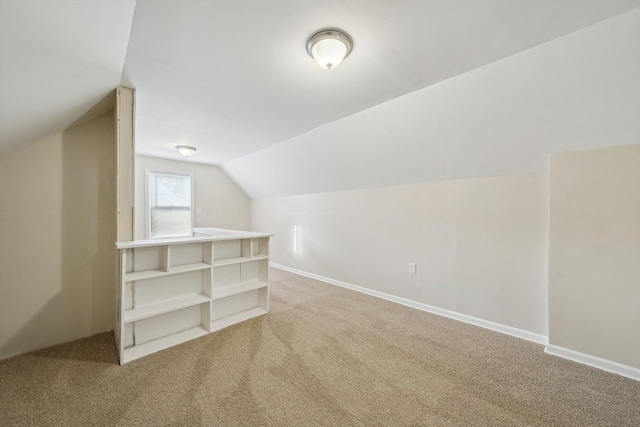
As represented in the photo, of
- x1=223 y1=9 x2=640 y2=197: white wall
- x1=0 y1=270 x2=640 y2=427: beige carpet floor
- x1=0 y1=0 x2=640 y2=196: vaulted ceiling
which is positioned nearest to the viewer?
x1=0 y1=0 x2=640 y2=196: vaulted ceiling

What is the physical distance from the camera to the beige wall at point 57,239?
7.07 ft

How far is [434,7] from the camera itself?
1.36 metres

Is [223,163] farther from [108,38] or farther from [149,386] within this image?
[149,386]

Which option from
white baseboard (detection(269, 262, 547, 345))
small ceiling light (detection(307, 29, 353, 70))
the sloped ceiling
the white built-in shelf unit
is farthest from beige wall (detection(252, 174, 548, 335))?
the sloped ceiling

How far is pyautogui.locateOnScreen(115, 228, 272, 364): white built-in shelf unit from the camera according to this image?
2.20 meters

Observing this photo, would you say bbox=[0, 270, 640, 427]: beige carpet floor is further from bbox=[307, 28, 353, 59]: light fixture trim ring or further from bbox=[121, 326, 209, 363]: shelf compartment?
bbox=[307, 28, 353, 59]: light fixture trim ring

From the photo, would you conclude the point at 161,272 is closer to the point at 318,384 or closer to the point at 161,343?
the point at 161,343

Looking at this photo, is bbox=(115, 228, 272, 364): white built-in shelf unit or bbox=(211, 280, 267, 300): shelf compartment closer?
bbox=(115, 228, 272, 364): white built-in shelf unit

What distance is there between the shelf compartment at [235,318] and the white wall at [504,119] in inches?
92.4

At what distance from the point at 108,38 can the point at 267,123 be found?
176 centimetres

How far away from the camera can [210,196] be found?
5824 mm

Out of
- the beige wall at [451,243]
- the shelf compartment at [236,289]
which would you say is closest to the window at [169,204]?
the beige wall at [451,243]

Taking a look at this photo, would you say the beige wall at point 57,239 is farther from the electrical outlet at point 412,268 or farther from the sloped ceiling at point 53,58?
the electrical outlet at point 412,268

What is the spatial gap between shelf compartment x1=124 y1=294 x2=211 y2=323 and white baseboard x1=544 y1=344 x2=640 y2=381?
10.9ft
